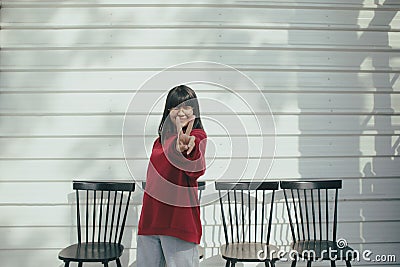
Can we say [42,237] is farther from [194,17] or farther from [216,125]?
[194,17]

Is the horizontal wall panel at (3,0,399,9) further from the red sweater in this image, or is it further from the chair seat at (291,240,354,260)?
the chair seat at (291,240,354,260)

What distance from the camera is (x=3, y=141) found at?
327 centimetres

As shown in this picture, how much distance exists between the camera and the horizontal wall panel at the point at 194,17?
332cm

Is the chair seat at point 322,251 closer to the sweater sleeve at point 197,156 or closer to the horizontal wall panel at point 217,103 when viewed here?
the horizontal wall panel at point 217,103

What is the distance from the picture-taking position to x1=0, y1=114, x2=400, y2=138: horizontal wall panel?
3.28 meters

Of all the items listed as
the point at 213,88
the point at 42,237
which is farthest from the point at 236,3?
the point at 42,237

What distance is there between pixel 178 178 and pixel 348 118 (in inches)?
65.0

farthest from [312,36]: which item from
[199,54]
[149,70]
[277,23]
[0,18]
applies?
[0,18]

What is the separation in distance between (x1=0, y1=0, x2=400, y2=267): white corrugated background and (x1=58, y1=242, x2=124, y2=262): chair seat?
1.10 ft

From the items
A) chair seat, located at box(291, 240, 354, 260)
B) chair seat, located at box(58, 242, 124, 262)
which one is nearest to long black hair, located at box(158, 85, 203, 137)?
chair seat, located at box(58, 242, 124, 262)

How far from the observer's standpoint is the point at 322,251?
2.86 m

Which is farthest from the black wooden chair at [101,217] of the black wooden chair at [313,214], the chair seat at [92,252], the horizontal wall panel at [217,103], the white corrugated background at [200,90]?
the black wooden chair at [313,214]

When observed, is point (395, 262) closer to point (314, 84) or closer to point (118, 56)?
point (314, 84)

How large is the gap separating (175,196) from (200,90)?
4.19 ft
